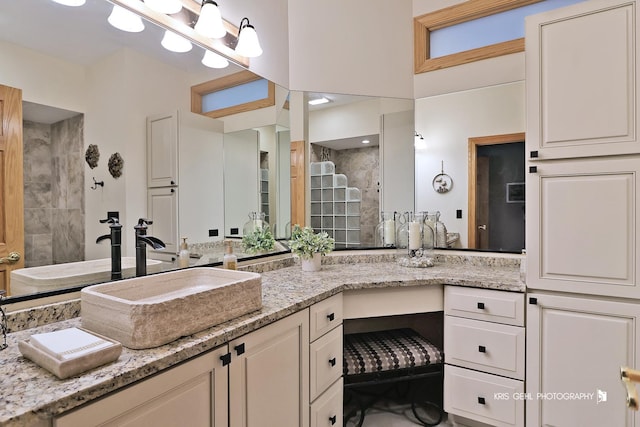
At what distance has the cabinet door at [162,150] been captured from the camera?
57.2 inches

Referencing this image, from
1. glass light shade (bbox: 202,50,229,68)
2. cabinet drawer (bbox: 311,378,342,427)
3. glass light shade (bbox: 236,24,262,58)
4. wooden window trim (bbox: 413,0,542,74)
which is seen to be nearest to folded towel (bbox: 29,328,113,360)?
cabinet drawer (bbox: 311,378,342,427)

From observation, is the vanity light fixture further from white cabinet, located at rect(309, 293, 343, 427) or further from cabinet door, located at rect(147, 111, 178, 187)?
white cabinet, located at rect(309, 293, 343, 427)

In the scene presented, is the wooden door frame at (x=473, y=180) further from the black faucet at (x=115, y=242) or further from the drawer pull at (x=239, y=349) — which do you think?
the black faucet at (x=115, y=242)

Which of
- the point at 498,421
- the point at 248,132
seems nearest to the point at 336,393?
the point at 498,421

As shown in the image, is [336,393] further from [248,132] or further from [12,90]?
[12,90]

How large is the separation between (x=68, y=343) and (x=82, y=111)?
2.75 ft

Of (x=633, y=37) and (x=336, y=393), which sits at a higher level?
(x=633, y=37)

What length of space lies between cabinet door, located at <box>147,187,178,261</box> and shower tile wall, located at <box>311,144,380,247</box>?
1.20 metres

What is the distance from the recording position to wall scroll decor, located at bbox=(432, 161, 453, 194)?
2334 millimetres

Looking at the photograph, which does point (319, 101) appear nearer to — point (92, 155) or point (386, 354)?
point (92, 155)

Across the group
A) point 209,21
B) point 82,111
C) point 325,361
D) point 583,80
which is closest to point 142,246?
point 82,111

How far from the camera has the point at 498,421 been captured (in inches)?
68.2

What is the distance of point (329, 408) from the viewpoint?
1595mm

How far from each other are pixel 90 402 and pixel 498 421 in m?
1.90
